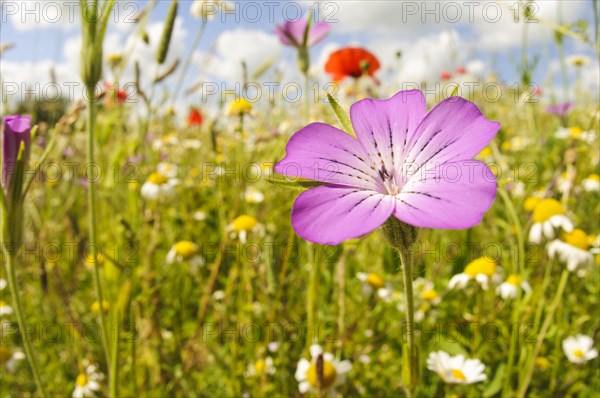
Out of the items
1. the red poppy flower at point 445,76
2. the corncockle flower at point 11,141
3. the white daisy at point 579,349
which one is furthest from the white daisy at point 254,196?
the red poppy flower at point 445,76

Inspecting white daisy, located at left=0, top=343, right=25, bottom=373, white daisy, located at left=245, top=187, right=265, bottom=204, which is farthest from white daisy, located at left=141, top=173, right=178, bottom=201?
white daisy, located at left=0, top=343, right=25, bottom=373

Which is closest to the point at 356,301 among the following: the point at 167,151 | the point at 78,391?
the point at 78,391

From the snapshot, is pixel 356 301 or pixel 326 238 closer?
pixel 326 238

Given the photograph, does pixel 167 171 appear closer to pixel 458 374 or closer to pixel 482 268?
pixel 482 268

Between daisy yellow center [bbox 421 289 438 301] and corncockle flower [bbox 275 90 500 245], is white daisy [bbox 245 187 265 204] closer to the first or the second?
daisy yellow center [bbox 421 289 438 301]

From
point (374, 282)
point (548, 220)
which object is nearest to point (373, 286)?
point (374, 282)

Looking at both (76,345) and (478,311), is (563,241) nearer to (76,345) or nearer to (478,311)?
(478,311)
